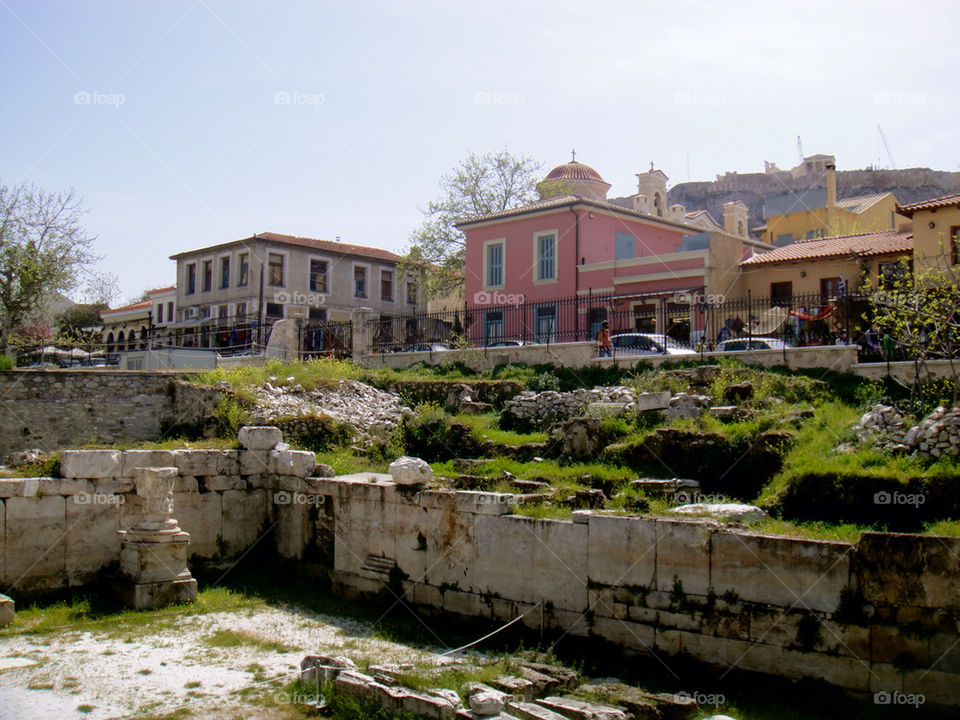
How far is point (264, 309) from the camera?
136ft

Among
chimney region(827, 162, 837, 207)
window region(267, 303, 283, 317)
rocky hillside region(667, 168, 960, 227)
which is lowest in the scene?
window region(267, 303, 283, 317)

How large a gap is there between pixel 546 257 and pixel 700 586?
25.0 meters

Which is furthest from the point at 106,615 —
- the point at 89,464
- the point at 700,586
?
the point at 700,586

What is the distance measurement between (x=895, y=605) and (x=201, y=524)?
10.2m

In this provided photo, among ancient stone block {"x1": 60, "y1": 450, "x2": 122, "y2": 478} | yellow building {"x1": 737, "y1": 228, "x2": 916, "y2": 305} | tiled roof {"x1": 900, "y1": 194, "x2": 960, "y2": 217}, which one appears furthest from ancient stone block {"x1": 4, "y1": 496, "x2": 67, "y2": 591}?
tiled roof {"x1": 900, "y1": 194, "x2": 960, "y2": 217}

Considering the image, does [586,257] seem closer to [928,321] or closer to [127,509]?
[928,321]

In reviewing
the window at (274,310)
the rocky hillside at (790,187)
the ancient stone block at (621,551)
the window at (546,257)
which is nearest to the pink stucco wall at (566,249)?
the window at (546,257)

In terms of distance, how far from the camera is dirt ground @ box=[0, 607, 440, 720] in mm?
7660

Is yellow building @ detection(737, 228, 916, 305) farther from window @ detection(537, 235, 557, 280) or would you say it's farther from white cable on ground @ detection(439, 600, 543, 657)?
white cable on ground @ detection(439, 600, 543, 657)

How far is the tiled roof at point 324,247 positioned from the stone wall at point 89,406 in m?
23.4

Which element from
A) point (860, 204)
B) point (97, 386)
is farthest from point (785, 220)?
point (97, 386)

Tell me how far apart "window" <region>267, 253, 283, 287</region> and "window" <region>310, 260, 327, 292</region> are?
5.94ft

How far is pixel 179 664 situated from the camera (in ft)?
29.0

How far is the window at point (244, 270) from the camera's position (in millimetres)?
42344
